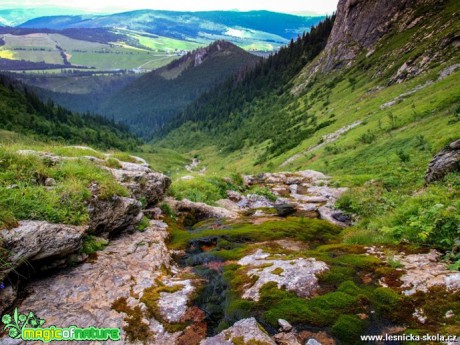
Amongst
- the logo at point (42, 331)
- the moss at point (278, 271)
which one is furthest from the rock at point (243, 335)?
the logo at point (42, 331)

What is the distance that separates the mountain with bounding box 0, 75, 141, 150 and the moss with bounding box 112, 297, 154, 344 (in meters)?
134

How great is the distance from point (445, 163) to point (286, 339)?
48.6 feet

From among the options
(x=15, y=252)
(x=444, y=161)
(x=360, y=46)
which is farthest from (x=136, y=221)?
(x=360, y=46)

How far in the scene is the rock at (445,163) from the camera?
1636cm

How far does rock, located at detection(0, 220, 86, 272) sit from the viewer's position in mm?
8320

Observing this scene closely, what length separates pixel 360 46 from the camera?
106 metres

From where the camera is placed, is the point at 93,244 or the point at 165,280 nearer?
the point at 165,280

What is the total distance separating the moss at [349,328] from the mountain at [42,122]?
138 metres

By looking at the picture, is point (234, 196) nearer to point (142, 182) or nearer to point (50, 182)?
point (142, 182)

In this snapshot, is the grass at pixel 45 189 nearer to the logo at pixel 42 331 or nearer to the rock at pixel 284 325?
the logo at pixel 42 331

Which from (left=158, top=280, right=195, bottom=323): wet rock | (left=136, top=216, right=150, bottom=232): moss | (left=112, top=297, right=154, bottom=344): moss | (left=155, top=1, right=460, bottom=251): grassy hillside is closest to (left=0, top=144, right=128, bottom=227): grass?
(left=136, top=216, right=150, bottom=232): moss

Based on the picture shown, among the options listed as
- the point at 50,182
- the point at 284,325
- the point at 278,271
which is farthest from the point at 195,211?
the point at 284,325

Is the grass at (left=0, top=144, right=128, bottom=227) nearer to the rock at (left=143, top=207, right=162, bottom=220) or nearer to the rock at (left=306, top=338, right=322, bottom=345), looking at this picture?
the rock at (left=143, top=207, right=162, bottom=220)

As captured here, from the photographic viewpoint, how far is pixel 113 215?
13055 mm
